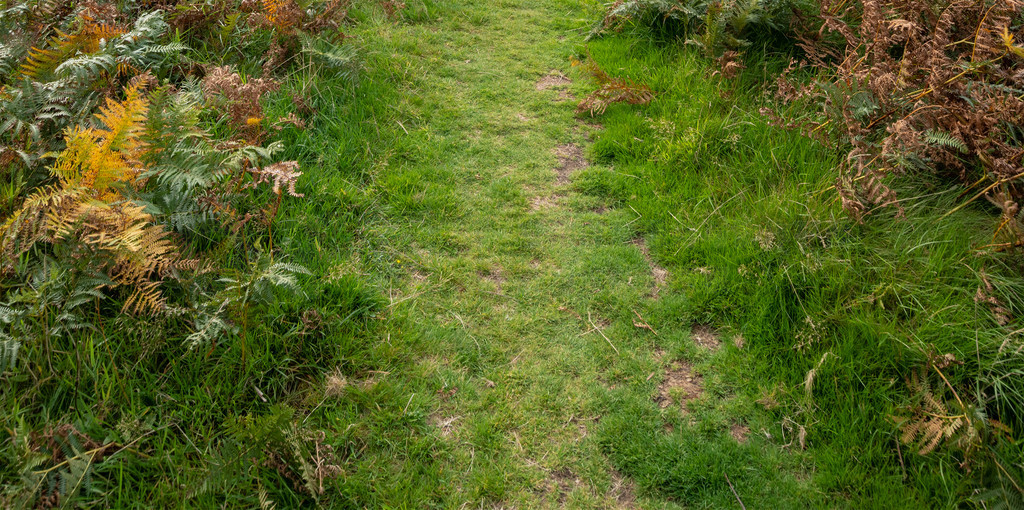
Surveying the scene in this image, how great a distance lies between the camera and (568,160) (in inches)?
205

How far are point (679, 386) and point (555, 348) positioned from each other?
720 mm

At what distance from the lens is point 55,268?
9.51 ft

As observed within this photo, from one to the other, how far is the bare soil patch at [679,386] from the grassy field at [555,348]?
1 cm

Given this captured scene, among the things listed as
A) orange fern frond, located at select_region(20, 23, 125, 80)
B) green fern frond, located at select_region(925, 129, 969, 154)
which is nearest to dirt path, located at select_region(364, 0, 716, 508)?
green fern frond, located at select_region(925, 129, 969, 154)

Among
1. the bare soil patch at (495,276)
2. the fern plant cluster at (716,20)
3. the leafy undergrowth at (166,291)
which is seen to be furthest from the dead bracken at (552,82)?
the bare soil patch at (495,276)

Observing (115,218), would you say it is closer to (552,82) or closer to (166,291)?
(166,291)

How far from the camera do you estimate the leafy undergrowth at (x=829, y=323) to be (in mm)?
2811

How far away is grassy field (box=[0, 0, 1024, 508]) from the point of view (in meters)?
2.76

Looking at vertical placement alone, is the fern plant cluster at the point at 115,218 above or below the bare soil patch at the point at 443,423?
above

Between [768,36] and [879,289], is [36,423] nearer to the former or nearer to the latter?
[879,289]

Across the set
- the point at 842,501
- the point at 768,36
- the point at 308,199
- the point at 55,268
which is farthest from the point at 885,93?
the point at 55,268

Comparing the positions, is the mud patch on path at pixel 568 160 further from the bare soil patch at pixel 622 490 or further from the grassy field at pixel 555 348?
the bare soil patch at pixel 622 490

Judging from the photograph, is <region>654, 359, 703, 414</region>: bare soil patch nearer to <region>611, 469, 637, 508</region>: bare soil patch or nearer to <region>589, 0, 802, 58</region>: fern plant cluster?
<region>611, 469, 637, 508</region>: bare soil patch

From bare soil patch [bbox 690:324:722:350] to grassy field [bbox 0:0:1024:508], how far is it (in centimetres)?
2
